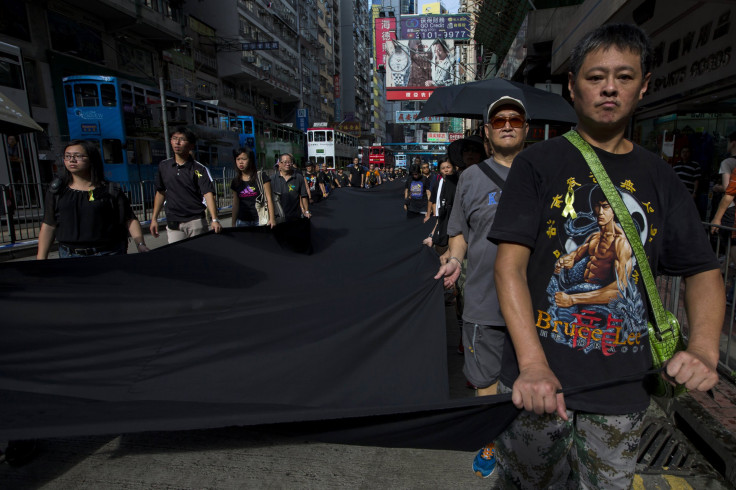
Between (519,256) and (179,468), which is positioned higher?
(519,256)

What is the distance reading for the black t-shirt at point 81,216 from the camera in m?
3.91

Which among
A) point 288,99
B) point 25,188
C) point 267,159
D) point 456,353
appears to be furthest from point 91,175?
point 288,99

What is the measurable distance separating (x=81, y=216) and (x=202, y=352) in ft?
6.72

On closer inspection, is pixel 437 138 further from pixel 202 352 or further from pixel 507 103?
pixel 202 352

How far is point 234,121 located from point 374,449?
25298 mm

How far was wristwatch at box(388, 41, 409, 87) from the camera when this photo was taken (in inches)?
1323

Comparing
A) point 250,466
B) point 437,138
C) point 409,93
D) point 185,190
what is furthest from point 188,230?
point 437,138

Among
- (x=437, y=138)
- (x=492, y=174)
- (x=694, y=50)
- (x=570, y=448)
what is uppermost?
(x=437, y=138)

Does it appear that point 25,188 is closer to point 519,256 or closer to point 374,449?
point 374,449

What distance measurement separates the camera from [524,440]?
1.56 m

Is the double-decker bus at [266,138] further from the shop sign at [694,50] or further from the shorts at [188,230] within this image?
the shop sign at [694,50]

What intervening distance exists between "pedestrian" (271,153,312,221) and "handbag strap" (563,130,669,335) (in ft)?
21.8

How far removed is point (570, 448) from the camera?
5.42 ft

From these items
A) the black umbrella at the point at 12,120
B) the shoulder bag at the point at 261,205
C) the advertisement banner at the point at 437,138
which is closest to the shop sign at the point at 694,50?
the shoulder bag at the point at 261,205
